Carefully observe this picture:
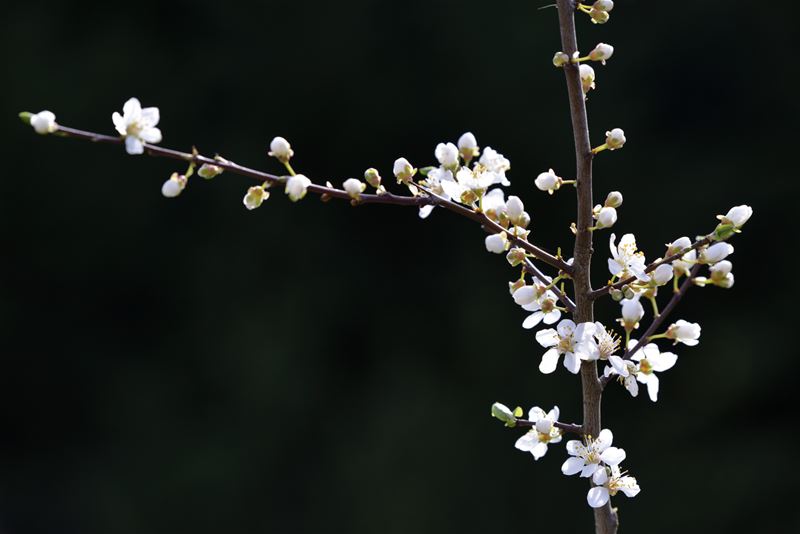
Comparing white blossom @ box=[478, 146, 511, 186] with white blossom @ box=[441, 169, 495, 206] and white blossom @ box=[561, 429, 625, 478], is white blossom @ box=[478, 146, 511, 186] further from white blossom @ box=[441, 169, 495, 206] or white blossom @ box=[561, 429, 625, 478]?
white blossom @ box=[561, 429, 625, 478]

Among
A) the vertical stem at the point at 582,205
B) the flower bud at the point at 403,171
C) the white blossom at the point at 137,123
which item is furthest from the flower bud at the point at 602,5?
the white blossom at the point at 137,123

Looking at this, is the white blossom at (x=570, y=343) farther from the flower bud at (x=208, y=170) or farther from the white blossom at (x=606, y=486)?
the flower bud at (x=208, y=170)

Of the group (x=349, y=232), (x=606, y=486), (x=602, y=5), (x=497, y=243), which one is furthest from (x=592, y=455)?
(x=349, y=232)

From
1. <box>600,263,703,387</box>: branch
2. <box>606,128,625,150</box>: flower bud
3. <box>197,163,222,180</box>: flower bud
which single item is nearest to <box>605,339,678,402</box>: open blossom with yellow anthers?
<box>600,263,703,387</box>: branch

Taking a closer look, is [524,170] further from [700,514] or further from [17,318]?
[17,318]

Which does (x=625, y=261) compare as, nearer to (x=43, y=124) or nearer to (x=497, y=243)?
(x=497, y=243)

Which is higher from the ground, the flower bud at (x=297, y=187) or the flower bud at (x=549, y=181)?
the flower bud at (x=549, y=181)
